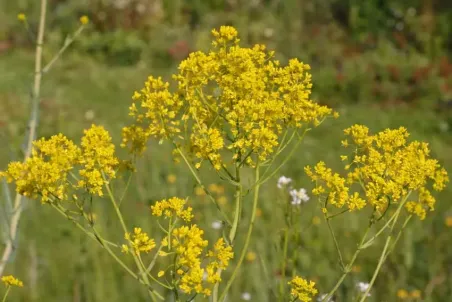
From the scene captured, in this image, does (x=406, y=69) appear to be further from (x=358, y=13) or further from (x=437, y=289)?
(x=437, y=289)

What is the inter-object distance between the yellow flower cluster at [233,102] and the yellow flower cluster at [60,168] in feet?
0.44

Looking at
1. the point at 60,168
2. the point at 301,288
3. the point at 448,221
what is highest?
the point at 448,221

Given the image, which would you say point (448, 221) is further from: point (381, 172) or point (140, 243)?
point (140, 243)

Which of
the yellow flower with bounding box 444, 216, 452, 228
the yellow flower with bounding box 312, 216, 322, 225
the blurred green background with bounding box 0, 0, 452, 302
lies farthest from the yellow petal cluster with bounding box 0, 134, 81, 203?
the yellow flower with bounding box 444, 216, 452, 228

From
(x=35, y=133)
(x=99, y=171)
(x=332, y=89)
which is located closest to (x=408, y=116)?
(x=332, y=89)

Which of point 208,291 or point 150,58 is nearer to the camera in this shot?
point 208,291

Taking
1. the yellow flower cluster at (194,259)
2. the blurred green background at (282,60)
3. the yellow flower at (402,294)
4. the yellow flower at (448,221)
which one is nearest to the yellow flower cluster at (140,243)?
the yellow flower cluster at (194,259)

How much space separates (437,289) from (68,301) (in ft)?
6.23

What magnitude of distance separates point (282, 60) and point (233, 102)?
390 inches

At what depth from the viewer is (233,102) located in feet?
5.73

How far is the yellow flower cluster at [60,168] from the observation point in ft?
5.35

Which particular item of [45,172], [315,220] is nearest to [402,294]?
[315,220]

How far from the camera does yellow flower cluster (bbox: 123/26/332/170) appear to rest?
1684 millimetres

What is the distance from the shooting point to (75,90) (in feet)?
33.5
